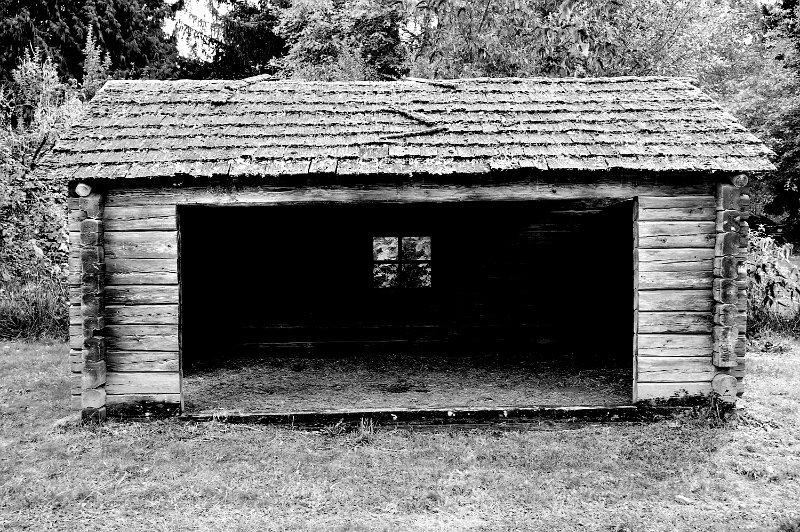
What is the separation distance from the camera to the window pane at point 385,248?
461 inches

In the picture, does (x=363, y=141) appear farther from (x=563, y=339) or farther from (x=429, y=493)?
(x=563, y=339)

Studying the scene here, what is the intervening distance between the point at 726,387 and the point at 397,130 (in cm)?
462

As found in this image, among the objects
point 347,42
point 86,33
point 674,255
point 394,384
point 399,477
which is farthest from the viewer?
point 86,33

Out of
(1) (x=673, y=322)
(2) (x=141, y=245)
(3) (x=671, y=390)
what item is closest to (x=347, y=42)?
(2) (x=141, y=245)

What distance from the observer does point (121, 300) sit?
23.6 feet

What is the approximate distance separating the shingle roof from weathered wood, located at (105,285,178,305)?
1.22 meters

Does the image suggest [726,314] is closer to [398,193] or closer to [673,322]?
[673,322]

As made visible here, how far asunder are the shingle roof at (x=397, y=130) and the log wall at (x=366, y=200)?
295mm

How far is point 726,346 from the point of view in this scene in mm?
7172

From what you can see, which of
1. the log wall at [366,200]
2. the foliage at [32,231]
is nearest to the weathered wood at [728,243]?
the log wall at [366,200]

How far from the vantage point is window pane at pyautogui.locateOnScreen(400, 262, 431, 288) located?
1166 centimetres

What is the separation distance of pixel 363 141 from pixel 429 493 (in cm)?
381

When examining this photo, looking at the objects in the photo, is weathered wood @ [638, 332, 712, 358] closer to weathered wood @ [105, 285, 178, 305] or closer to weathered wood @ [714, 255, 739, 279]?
weathered wood @ [714, 255, 739, 279]

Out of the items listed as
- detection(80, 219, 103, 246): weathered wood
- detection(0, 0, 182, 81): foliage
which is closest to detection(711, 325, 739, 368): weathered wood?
detection(80, 219, 103, 246): weathered wood
